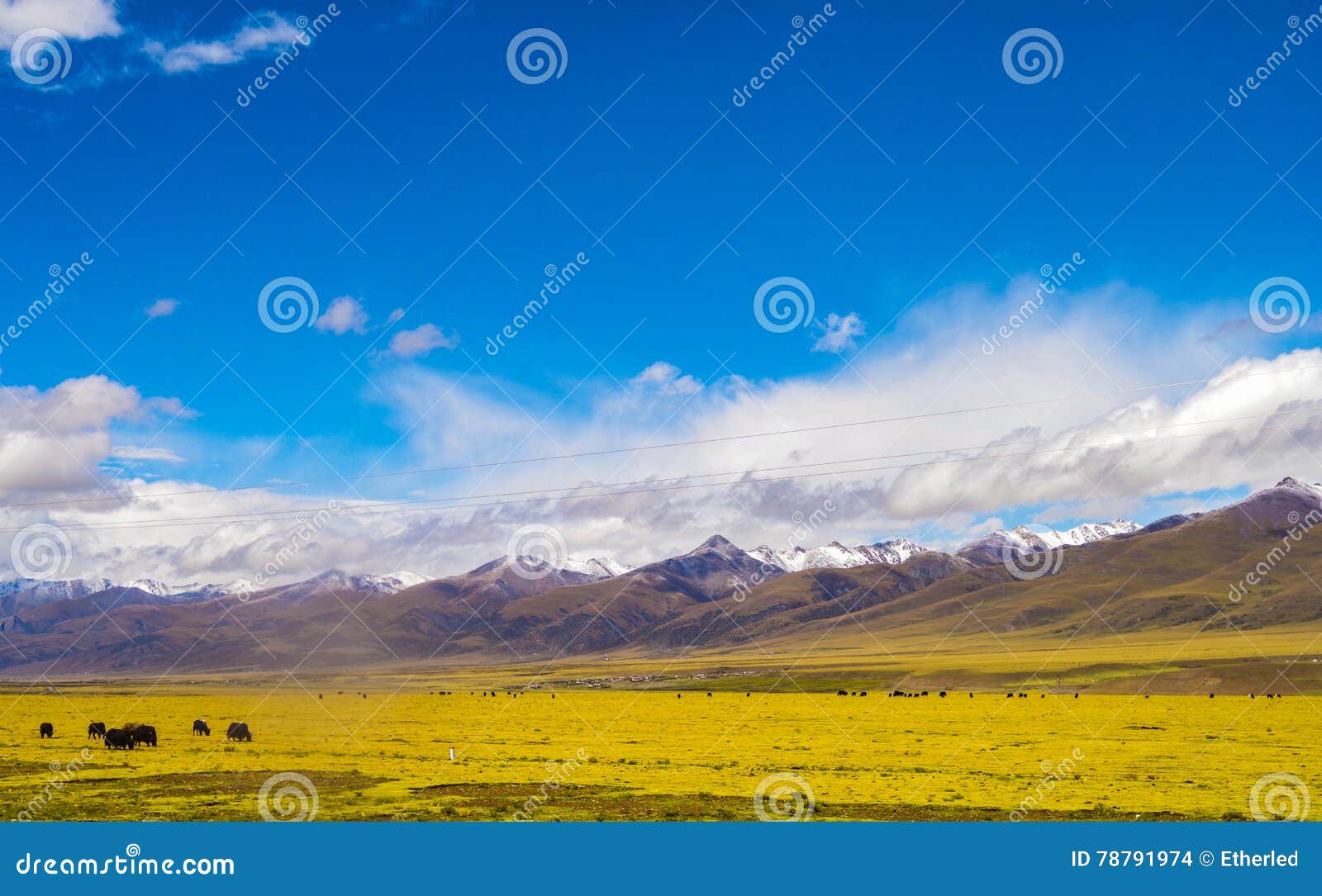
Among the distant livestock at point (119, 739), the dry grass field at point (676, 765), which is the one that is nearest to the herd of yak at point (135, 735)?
the distant livestock at point (119, 739)

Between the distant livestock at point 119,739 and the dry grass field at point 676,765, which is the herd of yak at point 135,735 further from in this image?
the dry grass field at point 676,765

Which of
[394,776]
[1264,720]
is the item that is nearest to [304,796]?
[394,776]

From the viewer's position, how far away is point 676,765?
53.3m

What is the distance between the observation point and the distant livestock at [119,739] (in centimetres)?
6156

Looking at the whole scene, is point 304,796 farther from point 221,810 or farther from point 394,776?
point 394,776

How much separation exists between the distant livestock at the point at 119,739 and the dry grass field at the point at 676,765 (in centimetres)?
175

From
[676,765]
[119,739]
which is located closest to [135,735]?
[119,739]

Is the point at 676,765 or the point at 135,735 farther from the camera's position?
the point at 135,735

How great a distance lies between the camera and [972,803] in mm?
40094

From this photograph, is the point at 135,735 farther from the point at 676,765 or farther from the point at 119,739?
the point at 676,765

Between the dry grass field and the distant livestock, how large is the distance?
1748mm

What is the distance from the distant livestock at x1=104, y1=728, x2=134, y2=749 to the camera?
6156cm

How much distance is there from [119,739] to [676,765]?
3557cm

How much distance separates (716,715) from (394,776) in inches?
2124
